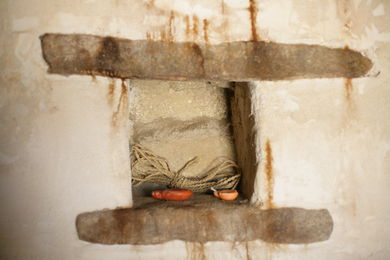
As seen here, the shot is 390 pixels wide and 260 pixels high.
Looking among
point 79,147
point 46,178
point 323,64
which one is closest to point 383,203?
point 323,64

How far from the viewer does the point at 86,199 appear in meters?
1.39

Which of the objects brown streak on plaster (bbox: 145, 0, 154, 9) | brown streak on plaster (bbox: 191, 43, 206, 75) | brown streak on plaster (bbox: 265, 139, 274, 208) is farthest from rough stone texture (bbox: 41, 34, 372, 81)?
brown streak on plaster (bbox: 265, 139, 274, 208)

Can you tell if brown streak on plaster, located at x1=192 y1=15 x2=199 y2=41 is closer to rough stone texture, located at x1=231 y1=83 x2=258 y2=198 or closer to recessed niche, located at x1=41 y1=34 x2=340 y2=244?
recessed niche, located at x1=41 y1=34 x2=340 y2=244

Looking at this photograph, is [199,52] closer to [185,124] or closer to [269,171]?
[269,171]

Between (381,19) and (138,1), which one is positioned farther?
(381,19)

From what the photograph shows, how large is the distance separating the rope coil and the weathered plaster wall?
16.6 inches

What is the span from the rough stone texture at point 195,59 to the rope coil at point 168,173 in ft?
1.99

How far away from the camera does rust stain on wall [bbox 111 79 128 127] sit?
4.66ft

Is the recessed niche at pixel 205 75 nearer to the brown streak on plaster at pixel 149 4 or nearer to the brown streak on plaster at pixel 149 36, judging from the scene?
the brown streak on plaster at pixel 149 36

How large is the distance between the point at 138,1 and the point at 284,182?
1034mm

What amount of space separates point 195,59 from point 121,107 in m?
0.38

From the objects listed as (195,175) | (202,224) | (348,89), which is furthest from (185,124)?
(348,89)

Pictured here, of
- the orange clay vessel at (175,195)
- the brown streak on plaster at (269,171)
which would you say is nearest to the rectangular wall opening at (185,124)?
the orange clay vessel at (175,195)

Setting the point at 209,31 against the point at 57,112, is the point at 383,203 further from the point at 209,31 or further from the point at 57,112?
the point at 57,112
